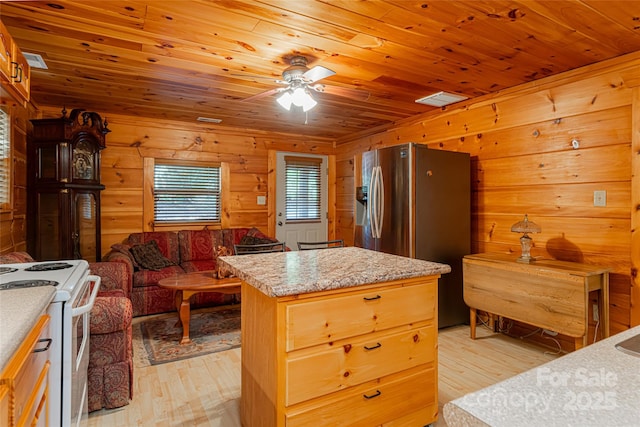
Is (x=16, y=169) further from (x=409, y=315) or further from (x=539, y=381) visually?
(x=539, y=381)

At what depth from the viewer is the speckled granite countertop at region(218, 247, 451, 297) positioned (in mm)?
1542

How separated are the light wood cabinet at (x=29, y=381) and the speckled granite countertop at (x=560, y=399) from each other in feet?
3.31

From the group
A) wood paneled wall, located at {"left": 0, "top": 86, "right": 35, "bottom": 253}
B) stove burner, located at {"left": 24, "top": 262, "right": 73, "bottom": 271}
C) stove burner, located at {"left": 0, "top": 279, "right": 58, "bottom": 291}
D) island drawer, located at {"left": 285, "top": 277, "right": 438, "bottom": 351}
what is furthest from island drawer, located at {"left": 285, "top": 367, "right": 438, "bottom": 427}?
wood paneled wall, located at {"left": 0, "top": 86, "right": 35, "bottom": 253}

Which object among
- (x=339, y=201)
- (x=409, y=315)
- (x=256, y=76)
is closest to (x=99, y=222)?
(x=256, y=76)

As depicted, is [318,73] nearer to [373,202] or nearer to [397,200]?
[397,200]

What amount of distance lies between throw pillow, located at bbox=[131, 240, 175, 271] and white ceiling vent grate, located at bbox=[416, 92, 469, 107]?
11.4 feet

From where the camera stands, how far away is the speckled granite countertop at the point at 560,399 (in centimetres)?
57

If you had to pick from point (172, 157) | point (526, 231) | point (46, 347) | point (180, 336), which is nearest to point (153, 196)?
point (172, 157)

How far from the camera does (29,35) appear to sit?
236cm

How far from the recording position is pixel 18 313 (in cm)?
107

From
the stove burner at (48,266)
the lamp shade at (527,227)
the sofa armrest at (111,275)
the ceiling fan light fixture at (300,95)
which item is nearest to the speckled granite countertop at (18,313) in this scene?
the stove burner at (48,266)

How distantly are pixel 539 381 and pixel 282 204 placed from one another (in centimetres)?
510

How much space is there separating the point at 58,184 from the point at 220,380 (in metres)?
2.68

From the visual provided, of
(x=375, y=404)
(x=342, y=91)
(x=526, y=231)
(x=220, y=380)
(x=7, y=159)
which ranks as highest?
(x=342, y=91)
